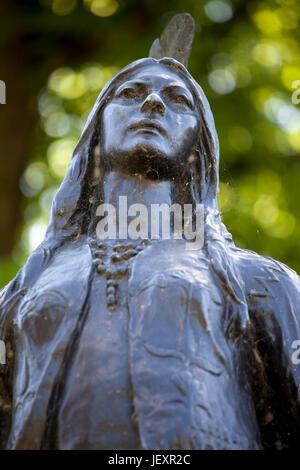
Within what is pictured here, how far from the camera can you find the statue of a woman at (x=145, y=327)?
2867 millimetres

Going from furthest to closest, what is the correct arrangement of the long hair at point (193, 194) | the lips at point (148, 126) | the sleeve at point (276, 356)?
1. the lips at point (148, 126)
2. the long hair at point (193, 194)
3. the sleeve at point (276, 356)

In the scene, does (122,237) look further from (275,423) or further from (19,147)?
(19,147)

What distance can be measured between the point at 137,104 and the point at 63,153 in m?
6.93

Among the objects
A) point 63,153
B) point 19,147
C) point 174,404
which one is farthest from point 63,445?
point 63,153

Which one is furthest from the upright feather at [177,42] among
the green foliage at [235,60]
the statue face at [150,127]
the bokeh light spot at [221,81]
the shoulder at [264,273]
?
the bokeh light spot at [221,81]

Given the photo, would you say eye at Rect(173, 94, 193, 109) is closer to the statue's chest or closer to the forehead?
the forehead

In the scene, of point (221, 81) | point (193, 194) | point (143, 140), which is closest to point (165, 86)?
point (143, 140)

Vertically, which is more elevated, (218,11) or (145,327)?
(218,11)

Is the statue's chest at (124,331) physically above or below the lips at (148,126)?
below

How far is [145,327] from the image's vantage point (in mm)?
3020

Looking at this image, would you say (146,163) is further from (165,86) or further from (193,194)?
(165,86)

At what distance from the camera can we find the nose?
3.72m

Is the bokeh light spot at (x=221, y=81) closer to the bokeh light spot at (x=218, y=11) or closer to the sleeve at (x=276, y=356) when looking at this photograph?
the bokeh light spot at (x=218, y=11)

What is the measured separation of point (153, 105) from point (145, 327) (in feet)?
3.59
